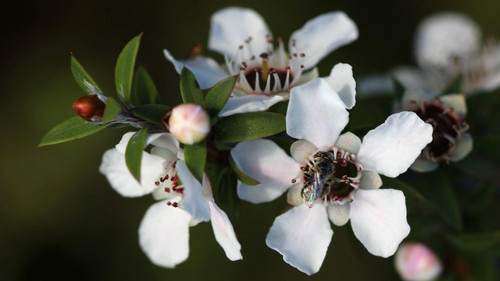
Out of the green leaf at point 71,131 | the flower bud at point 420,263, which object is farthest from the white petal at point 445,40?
the green leaf at point 71,131

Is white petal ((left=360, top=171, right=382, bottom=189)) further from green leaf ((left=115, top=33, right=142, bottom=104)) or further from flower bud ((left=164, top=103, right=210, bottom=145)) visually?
green leaf ((left=115, top=33, right=142, bottom=104))

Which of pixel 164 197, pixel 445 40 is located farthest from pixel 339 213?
pixel 445 40

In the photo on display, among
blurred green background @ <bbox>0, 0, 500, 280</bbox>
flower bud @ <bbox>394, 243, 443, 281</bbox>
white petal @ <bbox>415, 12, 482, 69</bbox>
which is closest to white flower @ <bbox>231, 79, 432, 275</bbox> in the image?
flower bud @ <bbox>394, 243, 443, 281</bbox>

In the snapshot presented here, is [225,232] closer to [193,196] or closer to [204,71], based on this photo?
[193,196]

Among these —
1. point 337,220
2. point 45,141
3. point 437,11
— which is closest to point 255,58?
point 337,220

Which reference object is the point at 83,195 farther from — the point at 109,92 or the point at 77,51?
the point at 77,51
